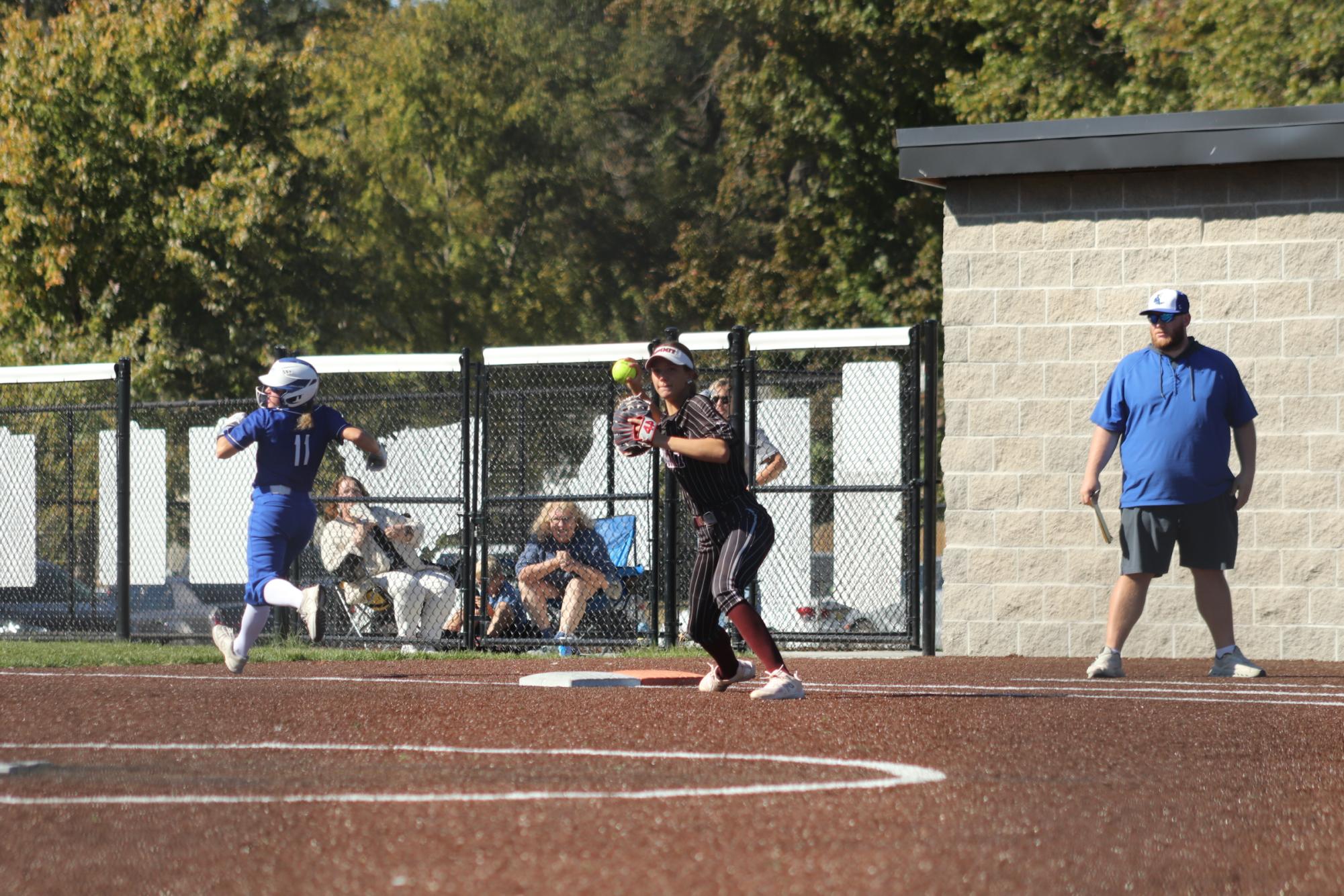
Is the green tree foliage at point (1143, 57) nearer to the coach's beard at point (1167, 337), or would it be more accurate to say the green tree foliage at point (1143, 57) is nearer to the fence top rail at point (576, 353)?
the fence top rail at point (576, 353)

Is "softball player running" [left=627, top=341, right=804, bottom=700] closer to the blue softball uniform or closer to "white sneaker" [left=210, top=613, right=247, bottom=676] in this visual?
the blue softball uniform

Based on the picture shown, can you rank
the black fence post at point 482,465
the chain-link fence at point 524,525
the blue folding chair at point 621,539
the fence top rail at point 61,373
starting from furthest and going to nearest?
the fence top rail at point 61,373 → the blue folding chair at point 621,539 → the black fence post at point 482,465 → the chain-link fence at point 524,525

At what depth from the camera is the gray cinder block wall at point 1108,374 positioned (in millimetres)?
11227

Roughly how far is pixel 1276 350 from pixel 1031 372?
1.49 metres

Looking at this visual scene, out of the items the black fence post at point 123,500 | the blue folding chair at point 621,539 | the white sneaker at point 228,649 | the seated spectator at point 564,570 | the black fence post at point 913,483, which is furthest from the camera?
the black fence post at point 123,500

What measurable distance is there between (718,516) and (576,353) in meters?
4.60

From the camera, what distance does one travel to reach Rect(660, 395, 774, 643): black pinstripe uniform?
841cm

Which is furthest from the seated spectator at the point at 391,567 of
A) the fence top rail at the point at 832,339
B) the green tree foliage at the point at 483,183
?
the green tree foliage at the point at 483,183

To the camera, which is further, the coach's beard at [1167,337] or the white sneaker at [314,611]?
the coach's beard at [1167,337]

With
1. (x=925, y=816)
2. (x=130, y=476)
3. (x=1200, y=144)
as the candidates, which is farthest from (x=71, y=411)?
(x=925, y=816)

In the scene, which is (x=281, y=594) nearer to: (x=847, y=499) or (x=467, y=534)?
(x=467, y=534)

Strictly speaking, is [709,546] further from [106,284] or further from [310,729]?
[106,284]

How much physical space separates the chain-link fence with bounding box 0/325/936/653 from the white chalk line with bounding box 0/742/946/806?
5567 millimetres

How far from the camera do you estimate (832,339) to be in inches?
485
